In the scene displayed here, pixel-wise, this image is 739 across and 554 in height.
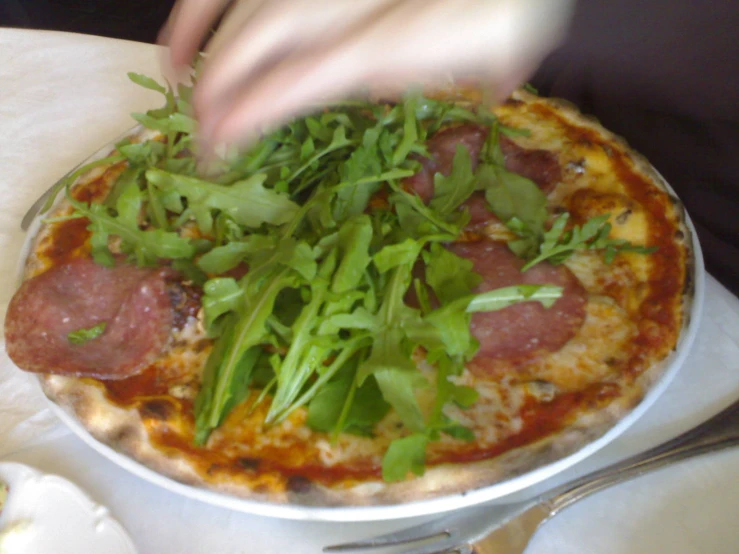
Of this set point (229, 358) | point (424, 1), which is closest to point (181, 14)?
point (424, 1)

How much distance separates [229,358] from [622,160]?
0.70 meters

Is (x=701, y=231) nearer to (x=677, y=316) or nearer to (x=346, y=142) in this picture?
(x=677, y=316)

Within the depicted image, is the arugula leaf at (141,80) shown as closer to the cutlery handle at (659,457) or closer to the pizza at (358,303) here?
the pizza at (358,303)

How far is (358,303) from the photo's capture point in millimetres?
793

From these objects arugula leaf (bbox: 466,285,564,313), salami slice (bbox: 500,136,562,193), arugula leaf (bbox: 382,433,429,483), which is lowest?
arugula leaf (bbox: 382,433,429,483)

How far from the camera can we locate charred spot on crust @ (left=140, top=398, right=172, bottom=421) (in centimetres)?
75

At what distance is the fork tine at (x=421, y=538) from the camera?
0.67 metres

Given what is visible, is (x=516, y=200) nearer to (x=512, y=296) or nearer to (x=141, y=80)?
(x=512, y=296)

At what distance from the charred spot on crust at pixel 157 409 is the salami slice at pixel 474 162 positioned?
1.52ft

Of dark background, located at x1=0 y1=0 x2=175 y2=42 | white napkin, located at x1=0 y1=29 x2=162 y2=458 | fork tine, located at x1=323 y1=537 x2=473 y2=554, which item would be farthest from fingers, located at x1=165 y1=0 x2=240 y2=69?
dark background, located at x1=0 y1=0 x2=175 y2=42

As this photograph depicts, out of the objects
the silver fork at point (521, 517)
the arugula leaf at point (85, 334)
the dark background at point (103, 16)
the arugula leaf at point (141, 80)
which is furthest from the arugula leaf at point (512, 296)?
the dark background at point (103, 16)

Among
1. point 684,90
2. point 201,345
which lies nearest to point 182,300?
point 201,345

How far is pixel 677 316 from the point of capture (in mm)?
810

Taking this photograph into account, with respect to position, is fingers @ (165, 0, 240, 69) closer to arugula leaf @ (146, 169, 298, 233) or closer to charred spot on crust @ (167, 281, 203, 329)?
arugula leaf @ (146, 169, 298, 233)
